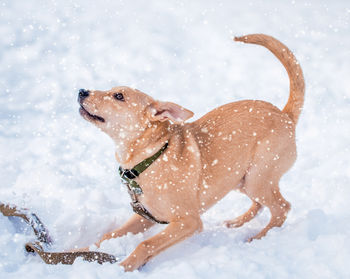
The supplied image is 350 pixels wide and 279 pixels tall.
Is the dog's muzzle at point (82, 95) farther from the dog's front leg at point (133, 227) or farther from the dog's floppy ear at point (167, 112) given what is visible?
the dog's front leg at point (133, 227)

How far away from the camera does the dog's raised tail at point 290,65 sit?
13.5 feet

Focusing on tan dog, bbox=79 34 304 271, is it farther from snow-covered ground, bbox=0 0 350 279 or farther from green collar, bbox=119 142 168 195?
snow-covered ground, bbox=0 0 350 279

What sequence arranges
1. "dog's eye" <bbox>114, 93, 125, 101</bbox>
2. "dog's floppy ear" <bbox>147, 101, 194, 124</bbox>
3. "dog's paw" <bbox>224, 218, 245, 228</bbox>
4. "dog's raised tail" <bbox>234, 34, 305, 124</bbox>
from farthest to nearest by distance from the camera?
1. "dog's paw" <bbox>224, 218, 245, 228</bbox>
2. "dog's raised tail" <bbox>234, 34, 305, 124</bbox>
3. "dog's eye" <bbox>114, 93, 125, 101</bbox>
4. "dog's floppy ear" <bbox>147, 101, 194, 124</bbox>

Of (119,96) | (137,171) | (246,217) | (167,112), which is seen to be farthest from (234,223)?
(119,96)

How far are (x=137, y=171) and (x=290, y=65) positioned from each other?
1.80 m

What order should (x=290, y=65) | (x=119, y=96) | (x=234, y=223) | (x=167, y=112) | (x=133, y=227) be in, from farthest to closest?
(x=234, y=223), (x=290, y=65), (x=133, y=227), (x=119, y=96), (x=167, y=112)

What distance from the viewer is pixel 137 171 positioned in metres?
3.58

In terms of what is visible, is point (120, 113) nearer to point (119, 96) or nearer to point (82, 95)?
point (119, 96)

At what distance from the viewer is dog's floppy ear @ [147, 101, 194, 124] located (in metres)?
3.50

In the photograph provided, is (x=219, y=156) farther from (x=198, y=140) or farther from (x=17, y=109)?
(x=17, y=109)

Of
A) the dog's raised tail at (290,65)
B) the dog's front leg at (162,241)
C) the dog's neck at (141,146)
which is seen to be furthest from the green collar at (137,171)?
the dog's raised tail at (290,65)

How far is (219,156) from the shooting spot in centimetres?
384

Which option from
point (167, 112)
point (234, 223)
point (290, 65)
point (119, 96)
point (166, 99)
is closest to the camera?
point (167, 112)

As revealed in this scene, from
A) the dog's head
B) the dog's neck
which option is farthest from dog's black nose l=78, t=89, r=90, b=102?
the dog's neck
